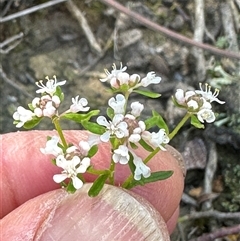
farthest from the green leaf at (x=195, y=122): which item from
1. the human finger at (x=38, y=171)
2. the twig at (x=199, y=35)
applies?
the twig at (x=199, y=35)

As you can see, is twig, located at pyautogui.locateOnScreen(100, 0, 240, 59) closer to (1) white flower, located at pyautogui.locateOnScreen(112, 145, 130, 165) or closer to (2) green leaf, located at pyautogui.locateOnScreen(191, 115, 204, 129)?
(2) green leaf, located at pyautogui.locateOnScreen(191, 115, 204, 129)

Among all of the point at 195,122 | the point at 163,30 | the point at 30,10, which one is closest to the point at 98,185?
the point at 195,122

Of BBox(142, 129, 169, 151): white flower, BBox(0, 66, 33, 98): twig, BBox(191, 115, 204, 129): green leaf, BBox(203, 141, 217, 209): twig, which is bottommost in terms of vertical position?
BBox(203, 141, 217, 209): twig

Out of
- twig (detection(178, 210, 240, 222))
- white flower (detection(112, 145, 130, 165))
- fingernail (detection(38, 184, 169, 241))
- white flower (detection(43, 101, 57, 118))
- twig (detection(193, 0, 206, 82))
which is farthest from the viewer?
twig (detection(193, 0, 206, 82))

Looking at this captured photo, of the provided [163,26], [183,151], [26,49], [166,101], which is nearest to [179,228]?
[183,151]

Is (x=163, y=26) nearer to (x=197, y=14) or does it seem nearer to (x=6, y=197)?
(x=197, y=14)

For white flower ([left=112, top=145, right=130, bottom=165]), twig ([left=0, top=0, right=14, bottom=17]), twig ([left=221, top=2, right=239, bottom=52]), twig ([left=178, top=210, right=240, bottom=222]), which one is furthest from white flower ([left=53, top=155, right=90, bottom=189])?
twig ([left=0, top=0, right=14, bottom=17])

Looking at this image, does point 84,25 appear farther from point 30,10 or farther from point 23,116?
point 23,116

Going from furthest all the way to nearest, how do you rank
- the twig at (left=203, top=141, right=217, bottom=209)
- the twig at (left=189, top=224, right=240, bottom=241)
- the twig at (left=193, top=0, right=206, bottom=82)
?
the twig at (left=193, top=0, right=206, bottom=82) → the twig at (left=203, top=141, right=217, bottom=209) → the twig at (left=189, top=224, right=240, bottom=241)
